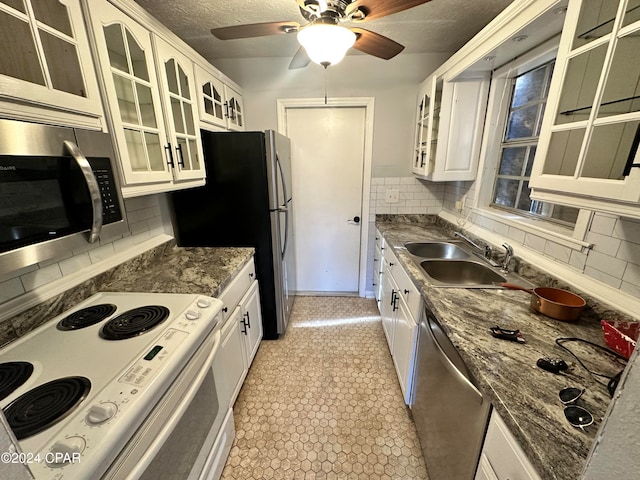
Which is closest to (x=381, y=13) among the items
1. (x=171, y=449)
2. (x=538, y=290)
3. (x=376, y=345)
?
(x=538, y=290)

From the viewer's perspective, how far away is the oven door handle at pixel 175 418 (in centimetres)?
69

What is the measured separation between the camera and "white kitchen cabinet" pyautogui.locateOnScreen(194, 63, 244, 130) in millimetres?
1756

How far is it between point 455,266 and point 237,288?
4.75ft

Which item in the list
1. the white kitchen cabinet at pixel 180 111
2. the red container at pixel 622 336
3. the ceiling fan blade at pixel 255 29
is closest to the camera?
the red container at pixel 622 336

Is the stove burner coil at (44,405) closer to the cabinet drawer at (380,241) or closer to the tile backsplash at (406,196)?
the cabinet drawer at (380,241)

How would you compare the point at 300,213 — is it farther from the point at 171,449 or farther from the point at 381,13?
the point at 171,449

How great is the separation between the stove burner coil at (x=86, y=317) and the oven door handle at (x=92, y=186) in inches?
15.7

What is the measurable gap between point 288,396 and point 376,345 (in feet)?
2.84

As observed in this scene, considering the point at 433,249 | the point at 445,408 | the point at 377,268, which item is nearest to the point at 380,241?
the point at 377,268

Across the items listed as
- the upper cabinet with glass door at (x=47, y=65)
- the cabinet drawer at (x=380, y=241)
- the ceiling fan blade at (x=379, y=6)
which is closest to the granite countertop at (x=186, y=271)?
the upper cabinet with glass door at (x=47, y=65)

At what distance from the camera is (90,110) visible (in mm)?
955

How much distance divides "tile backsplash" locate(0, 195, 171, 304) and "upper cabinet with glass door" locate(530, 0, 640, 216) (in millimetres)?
1653

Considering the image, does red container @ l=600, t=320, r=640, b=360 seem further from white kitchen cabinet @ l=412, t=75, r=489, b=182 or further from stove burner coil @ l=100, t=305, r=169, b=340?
stove burner coil @ l=100, t=305, r=169, b=340

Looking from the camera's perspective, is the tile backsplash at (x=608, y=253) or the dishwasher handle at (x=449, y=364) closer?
the dishwasher handle at (x=449, y=364)
